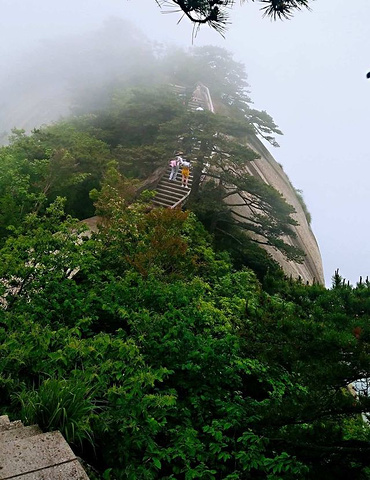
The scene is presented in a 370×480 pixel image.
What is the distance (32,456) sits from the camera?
259 cm

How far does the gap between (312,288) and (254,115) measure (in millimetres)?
16333

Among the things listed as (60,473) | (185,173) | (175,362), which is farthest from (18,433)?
(185,173)

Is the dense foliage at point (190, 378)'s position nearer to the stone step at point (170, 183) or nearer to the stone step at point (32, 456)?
the stone step at point (32, 456)

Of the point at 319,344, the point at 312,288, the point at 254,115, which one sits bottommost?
the point at 319,344

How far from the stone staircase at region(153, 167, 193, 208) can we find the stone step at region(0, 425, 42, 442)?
12.0 metres

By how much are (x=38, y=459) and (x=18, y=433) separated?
1.35ft

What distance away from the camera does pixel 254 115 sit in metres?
19.9

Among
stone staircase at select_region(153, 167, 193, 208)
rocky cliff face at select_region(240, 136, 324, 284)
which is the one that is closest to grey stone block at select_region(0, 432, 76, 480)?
stone staircase at select_region(153, 167, 193, 208)

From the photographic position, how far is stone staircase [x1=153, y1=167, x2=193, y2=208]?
15.4 metres

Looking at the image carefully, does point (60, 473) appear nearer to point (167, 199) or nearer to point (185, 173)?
point (167, 199)

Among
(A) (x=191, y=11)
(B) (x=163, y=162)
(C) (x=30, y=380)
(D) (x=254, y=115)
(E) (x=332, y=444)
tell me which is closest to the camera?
(A) (x=191, y=11)

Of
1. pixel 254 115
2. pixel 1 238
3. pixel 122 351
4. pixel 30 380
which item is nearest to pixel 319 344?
pixel 122 351

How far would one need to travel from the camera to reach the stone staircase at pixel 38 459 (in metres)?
2.48

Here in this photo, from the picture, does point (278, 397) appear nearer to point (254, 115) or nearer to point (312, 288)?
point (312, 288)
